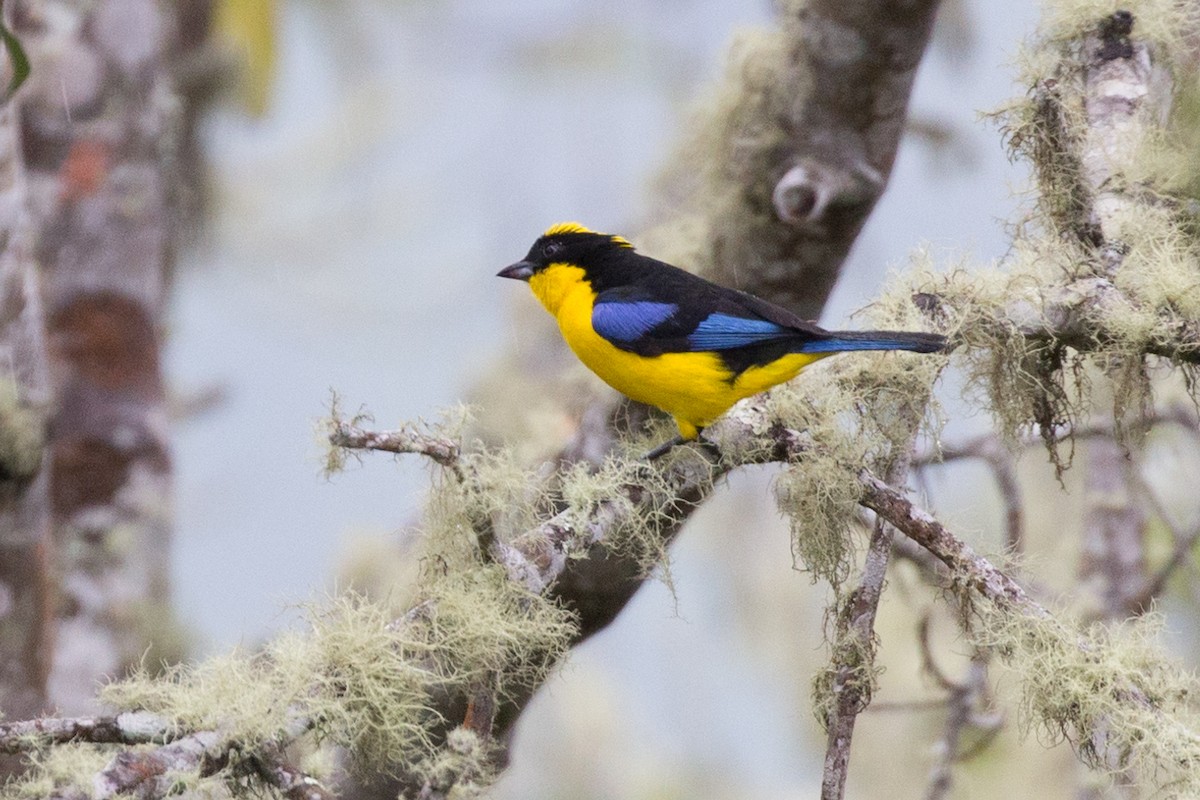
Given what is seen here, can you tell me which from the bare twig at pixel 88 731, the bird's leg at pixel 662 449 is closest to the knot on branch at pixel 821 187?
the bird's leg at pixel 662 449

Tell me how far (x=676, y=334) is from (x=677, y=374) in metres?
0.15

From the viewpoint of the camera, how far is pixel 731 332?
10.3 ft

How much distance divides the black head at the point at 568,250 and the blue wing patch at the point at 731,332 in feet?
1.94

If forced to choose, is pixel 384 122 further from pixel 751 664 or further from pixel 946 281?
pixel 946 281

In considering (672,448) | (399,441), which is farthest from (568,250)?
(399,441)

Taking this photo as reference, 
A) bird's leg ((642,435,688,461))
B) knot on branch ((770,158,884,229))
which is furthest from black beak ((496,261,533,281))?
bird's leg ((642,435,688,461))

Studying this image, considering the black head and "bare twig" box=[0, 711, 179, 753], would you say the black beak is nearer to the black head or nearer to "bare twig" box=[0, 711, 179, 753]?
the black head

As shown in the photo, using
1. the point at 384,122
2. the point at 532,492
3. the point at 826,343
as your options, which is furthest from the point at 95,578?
the point at 384,122

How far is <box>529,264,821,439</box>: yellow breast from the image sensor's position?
3.04 m

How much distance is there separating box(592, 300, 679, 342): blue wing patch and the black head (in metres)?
0.36

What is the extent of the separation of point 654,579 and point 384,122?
8.59 metres

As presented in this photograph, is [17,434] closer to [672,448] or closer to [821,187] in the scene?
[672,448]

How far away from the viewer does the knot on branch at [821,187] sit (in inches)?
139

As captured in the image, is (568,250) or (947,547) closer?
(947,547)
